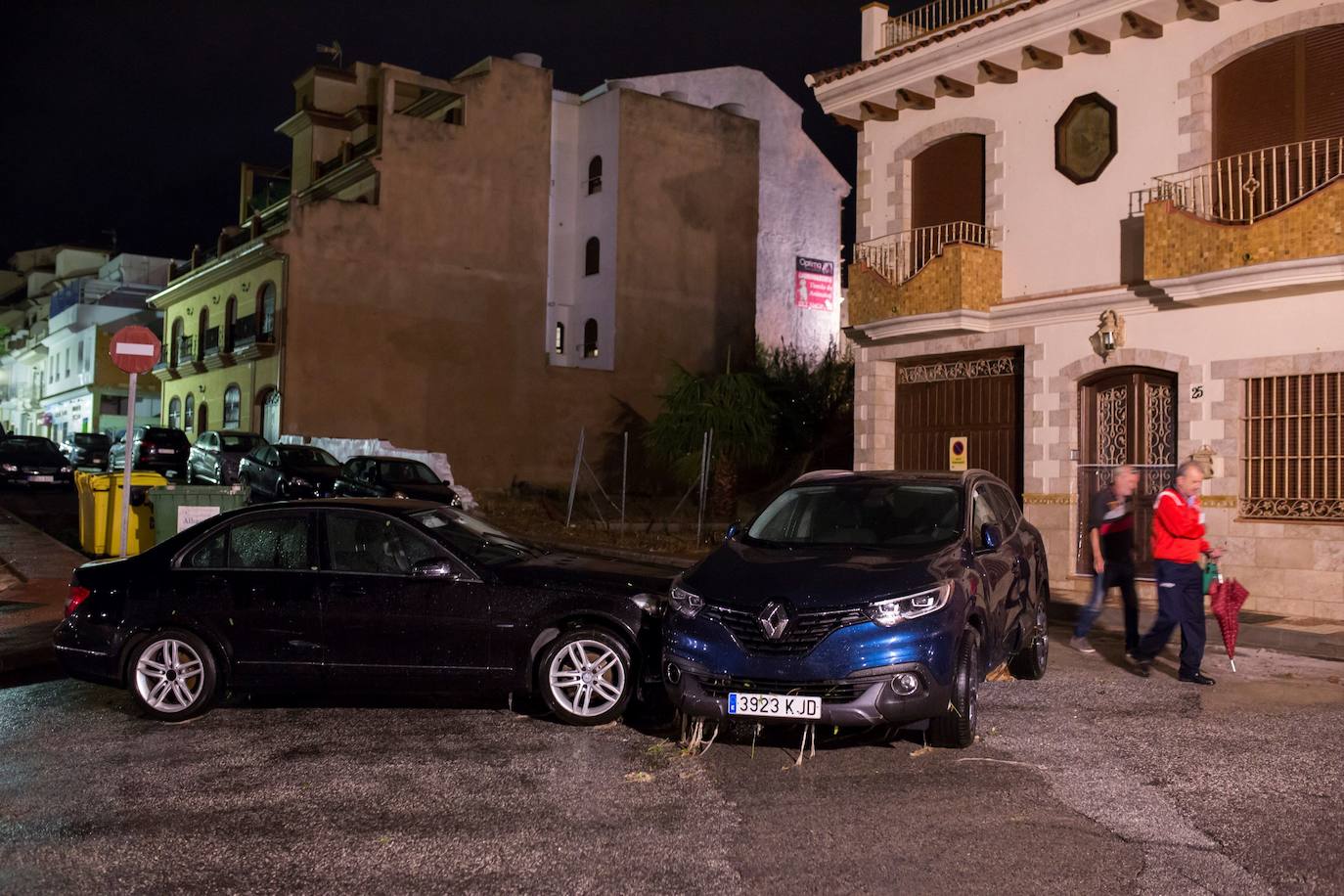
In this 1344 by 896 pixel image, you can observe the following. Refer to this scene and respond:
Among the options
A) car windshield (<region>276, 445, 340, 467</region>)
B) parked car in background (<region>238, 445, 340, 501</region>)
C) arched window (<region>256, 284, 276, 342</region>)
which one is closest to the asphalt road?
parked car in background (<region>238, 445, 340, 501</region>)

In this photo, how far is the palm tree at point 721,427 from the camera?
2611 centimetres

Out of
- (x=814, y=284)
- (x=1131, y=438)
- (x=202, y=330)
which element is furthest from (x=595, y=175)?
(x=1131, y=438)

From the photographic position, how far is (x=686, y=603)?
6977 mm

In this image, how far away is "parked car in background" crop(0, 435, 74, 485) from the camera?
94.1 ft

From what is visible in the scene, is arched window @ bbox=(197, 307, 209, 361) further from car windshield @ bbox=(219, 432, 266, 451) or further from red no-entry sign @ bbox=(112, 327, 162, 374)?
red no-entry sign @ bbox=(112, 327, 162, 374)

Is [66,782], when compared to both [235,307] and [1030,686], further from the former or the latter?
[235,307]

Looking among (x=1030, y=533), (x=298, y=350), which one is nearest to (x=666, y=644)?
(x=1030, y=533)

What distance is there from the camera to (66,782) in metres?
6.25

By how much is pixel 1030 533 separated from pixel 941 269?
31.7 ft

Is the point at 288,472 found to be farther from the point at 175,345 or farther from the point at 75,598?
the point at 175,345

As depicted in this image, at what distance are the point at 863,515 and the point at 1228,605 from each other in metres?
3.82

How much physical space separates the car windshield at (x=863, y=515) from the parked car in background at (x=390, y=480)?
50.3 ft

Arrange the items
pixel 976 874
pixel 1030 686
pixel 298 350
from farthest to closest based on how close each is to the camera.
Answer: pixel 298 350, pixel 1030 686, pixel 976 874

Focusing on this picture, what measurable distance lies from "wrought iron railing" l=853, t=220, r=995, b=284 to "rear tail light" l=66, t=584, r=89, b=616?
14.0m
